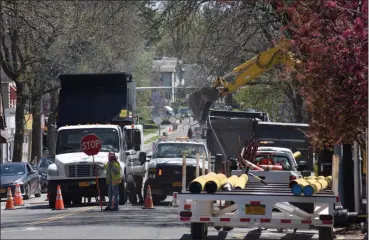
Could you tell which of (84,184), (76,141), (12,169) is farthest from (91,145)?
(12,169)

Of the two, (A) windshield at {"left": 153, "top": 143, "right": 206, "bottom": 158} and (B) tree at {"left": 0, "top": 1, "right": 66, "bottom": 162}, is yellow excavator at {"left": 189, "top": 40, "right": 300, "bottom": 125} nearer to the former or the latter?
(A) windshield at {"left": 153, "top": 143, "right": 206, "bottom": 158}

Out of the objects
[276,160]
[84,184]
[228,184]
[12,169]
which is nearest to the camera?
[228,184]

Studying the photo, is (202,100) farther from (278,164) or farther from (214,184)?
(214,184)

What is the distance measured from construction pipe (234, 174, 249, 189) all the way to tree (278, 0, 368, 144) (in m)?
1.95

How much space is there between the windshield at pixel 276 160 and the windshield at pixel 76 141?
7.43 m

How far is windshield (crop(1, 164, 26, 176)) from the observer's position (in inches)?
1388

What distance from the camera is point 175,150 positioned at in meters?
29.4

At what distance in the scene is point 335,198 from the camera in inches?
588

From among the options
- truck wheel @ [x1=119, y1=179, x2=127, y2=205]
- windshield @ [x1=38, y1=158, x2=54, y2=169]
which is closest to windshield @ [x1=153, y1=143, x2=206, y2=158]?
truck wheel @ [x1=119, y1=179, x2=127, y2=205]

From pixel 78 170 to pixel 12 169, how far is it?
9.15 m

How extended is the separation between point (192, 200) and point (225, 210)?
68 centimetres

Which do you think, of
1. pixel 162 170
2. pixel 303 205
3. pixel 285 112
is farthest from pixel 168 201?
pixel 285 112

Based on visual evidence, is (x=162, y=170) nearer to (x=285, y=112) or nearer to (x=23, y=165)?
(x=23, y=165)

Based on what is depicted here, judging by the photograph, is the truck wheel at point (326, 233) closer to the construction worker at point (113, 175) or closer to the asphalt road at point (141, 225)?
the asphalt road at point (141, 225)
